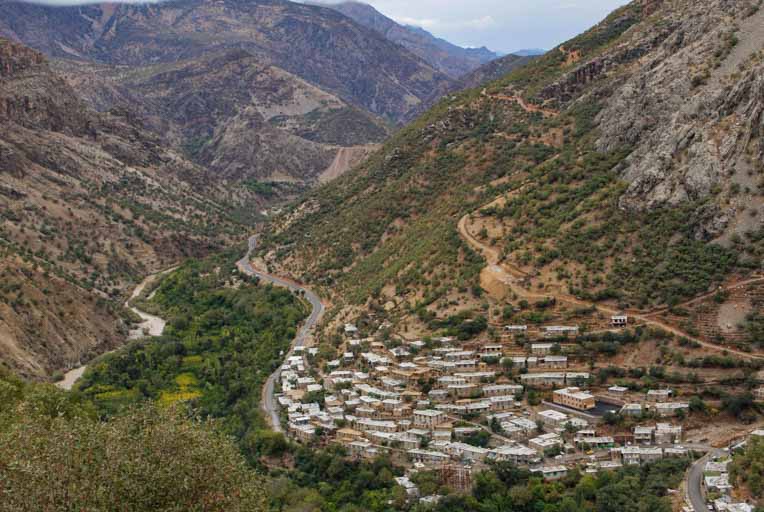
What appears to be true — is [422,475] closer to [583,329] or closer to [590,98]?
[583,329]

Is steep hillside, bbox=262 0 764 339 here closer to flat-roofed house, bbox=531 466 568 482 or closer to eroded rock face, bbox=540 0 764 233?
eroded rock face, bbox=540 0 764 233

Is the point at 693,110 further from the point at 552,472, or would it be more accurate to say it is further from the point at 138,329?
the point at 138,329

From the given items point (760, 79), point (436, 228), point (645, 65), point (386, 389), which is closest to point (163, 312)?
point (436, 228)

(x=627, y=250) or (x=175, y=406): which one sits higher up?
(x=627, y=250)

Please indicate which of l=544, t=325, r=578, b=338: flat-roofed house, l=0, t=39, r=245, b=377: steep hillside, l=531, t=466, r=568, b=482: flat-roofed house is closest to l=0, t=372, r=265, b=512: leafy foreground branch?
l=531, t=466, r=568, b=482: flat-roofed house

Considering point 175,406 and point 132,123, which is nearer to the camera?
point 175,406

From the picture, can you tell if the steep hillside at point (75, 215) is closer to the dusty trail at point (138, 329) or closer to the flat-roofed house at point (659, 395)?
the dusty trail at point (138, 329)
